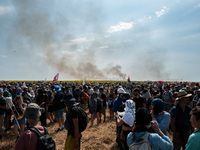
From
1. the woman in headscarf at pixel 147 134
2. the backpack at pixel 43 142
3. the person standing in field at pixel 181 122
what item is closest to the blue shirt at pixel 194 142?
the woman in headscarf at pixel 147 134

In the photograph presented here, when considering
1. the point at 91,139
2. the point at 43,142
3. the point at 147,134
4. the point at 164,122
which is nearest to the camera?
the point at 147,134

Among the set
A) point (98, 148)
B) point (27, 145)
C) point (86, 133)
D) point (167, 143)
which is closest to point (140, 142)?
point (167, 143)

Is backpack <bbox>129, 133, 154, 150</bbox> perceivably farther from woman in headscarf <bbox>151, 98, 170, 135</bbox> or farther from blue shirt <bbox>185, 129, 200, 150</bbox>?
woman in headscarf <bbox>151, 98, 170, 135</bbox>

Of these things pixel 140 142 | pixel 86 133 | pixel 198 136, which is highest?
pixel 198 136

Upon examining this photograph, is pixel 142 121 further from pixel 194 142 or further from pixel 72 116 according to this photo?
pixel 72 116

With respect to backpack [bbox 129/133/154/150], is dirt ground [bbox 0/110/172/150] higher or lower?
lower

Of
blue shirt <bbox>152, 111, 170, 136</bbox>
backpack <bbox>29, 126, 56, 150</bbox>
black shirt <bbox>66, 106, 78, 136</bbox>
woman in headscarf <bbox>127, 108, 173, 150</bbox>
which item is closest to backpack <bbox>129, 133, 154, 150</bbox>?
woman in headscarf <bbox>127, 108, 173, 150</bbox>

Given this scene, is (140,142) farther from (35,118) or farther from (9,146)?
(9,146)

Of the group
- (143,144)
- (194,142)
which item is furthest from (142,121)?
(194,142)

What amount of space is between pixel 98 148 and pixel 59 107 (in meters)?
2.90

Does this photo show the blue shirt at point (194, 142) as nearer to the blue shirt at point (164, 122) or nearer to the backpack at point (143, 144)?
the backpack at point (143, 144)

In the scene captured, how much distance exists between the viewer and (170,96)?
7.89 metres

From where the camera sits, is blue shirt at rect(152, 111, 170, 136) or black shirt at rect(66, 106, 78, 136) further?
black shirt at rect(66, 106, 78, 136)

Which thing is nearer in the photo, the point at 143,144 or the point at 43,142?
the point at 143,144
